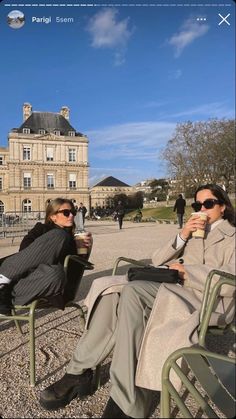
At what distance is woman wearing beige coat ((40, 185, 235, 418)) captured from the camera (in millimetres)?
1714

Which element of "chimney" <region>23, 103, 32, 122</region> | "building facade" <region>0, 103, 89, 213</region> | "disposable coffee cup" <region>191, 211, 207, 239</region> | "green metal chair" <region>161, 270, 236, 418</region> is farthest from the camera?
"building facade" <region>0, 103, 89, 213</region>

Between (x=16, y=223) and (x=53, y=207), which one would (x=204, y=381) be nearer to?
(x=53, y=207)

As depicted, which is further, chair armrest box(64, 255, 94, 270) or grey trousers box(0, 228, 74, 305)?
chair armrest box(64, 255, 94, 270)

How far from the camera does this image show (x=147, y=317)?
1.82m

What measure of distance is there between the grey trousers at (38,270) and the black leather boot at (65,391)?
22.1 inches

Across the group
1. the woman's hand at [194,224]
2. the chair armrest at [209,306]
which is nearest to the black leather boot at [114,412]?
the chair armrest at [209,306]

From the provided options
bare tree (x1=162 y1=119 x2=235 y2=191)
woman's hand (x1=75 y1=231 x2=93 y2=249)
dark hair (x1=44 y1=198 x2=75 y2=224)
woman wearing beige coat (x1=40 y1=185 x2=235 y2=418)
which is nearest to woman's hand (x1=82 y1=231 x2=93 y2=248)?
woman's hand (x1=75 y1=231 x2=93 y2=249)

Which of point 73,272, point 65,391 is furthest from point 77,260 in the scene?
point 65,391

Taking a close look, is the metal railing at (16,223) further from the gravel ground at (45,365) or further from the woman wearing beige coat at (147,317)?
the woman wearing beige coat at (147,317)

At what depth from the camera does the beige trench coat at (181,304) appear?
1717 mm

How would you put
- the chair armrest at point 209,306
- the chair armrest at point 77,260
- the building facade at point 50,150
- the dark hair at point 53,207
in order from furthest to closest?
the building facade at point 50,150
the dark hair at point 53,207
the chair armrest at point 77,260
the chair armrest at point 209,306

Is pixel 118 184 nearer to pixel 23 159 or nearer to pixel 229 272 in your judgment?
pixel 23 159

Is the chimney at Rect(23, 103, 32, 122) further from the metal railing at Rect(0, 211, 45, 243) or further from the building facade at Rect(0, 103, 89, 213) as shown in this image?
the metal railing at Rect(0, 211, 45, 243)

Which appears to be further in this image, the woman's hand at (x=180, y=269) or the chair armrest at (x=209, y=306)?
the woman's hand at (x=180, y=269)
